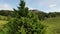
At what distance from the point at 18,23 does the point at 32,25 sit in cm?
91

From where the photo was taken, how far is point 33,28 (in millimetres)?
11000

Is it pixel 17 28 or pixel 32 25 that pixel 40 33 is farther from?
pixel 17 28

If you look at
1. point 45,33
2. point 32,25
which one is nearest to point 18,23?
point 32,25

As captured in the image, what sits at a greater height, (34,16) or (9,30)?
(34,16)

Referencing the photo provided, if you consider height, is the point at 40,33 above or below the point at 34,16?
below

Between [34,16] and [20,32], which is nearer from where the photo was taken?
[20,32]

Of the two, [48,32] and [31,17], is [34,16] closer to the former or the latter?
[31,17]

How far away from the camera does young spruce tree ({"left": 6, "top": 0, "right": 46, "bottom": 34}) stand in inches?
430

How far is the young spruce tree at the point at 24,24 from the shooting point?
35.9ft

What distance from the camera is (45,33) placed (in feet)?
36.8

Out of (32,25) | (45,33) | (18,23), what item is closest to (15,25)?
(18,23)

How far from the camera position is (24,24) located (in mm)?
11062

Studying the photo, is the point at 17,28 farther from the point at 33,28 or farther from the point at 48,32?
the point at 48,32

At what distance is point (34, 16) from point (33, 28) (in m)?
0.92
